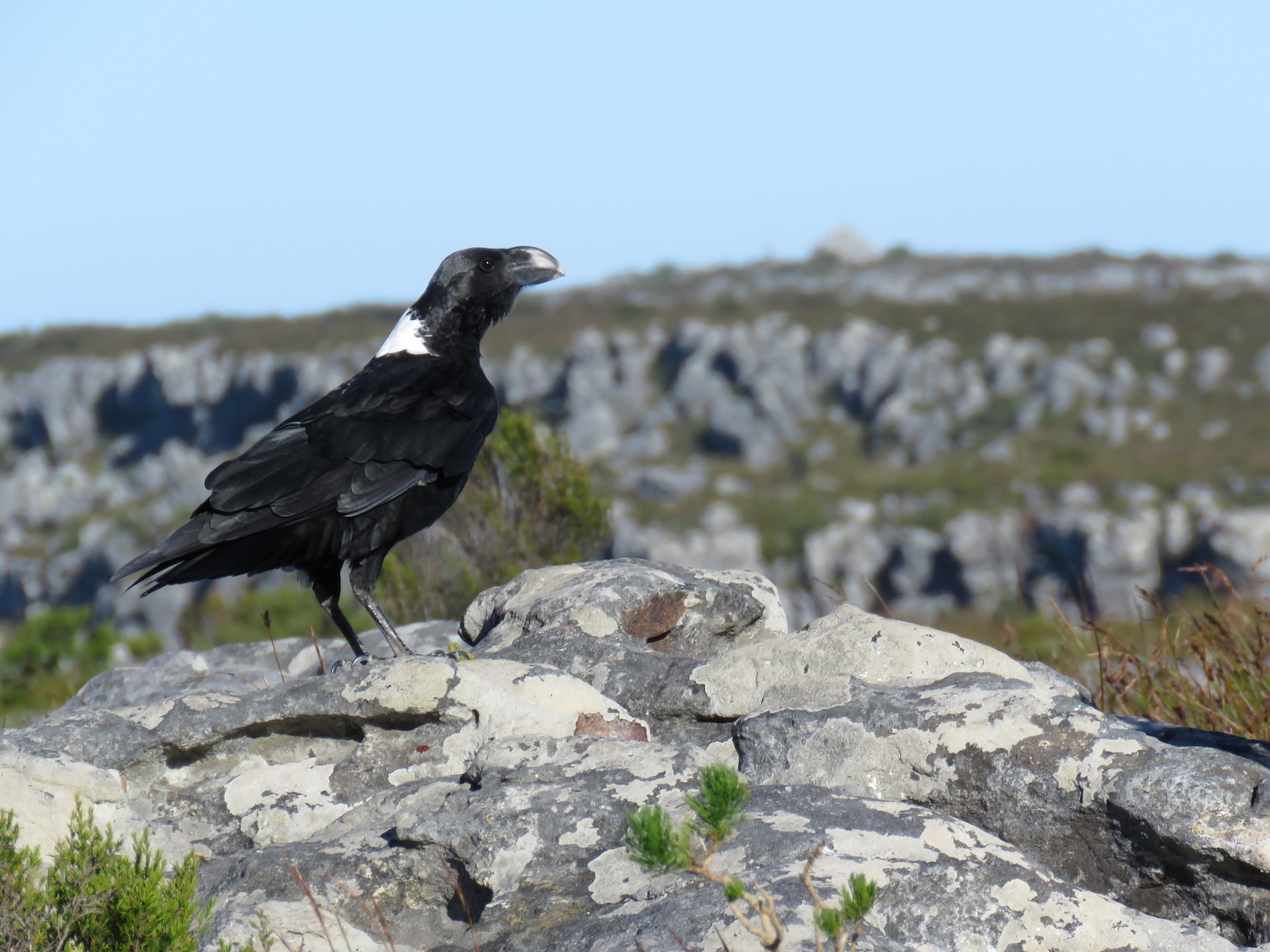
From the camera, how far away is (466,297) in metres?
5.20

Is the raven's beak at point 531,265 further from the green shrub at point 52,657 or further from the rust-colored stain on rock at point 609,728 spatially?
the green shrub at point 52,657

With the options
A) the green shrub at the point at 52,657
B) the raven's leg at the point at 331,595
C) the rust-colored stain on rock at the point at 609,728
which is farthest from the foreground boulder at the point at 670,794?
the green shrub at the point at 52,657

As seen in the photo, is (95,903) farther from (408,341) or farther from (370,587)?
(408,341)

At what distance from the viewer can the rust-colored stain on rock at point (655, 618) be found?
4.51 metres

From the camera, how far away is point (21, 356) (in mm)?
61938

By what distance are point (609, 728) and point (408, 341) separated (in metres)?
2.27

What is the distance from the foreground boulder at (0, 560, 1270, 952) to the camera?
2.42 metres

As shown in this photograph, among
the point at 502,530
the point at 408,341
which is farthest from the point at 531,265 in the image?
the point at 502,530

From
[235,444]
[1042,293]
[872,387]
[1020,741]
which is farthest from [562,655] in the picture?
[1042,293]

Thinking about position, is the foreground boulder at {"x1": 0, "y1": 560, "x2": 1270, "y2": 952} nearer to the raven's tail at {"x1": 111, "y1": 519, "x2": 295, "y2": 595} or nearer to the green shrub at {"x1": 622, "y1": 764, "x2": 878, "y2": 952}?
the green shrub at {"x1": 622, "y1": 764, "x2": 878, "y2": 952}

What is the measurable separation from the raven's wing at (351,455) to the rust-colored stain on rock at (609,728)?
1.29 meters

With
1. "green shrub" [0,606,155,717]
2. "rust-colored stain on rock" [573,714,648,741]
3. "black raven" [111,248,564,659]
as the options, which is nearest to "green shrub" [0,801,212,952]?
"rust-colored stain on rock" [573,714,648,741]

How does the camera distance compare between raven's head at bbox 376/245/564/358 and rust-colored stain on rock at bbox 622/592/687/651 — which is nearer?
rust-colored stain on rock at bbox 622/592/687/651

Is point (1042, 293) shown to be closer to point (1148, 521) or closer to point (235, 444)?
point (1148, 521)
